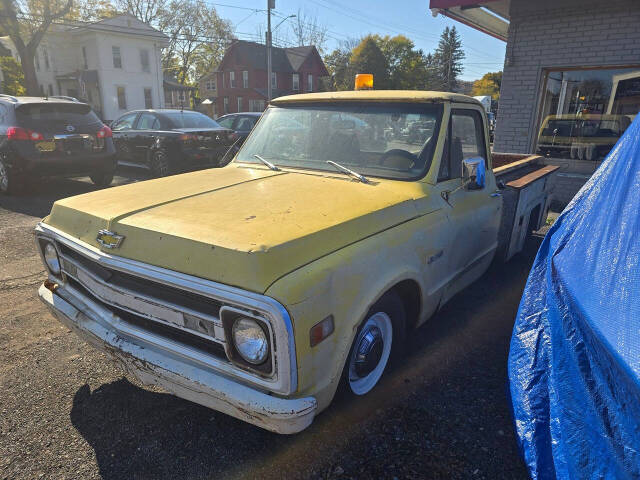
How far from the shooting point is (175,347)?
2.08m

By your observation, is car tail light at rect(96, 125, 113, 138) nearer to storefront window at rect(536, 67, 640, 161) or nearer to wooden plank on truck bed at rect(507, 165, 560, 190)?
wooden plank on truck bed at rect(507, 165, 560, 190)

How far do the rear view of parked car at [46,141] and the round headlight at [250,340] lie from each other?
Answer: 298 inches

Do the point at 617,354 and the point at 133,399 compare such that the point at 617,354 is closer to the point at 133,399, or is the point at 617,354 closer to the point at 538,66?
the point at 133,399

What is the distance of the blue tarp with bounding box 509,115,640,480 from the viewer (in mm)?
1703

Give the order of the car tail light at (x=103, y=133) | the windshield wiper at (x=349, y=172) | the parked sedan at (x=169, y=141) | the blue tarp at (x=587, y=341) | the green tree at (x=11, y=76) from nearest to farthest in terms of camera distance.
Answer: the blue tarp at (x=587, y=341) → the windshield wiper at (x=349, y=172) → the car tail light at (x=103, y=133) → the parked sedan at (x=169, y=141) → the green tree at (x=11, y=76)

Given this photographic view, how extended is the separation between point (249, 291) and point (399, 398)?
1481 mm

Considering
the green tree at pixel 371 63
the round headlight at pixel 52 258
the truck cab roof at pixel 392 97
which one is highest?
the green tree at pixel 371 63

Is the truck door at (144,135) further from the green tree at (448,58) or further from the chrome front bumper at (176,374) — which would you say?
the green tree at (448,58)

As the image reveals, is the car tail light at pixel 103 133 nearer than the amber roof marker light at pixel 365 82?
No

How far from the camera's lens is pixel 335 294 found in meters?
1.99

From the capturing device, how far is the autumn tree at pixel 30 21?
2461 cm

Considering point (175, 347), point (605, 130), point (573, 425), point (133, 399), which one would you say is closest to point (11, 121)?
point (133, 399)

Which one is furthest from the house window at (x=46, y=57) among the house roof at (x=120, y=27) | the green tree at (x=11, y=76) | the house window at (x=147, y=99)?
the house window at (x=147, y=99)

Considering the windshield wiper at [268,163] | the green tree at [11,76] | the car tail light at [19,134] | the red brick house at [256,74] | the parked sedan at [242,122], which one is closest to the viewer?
the windshield wiper at [268,163]
